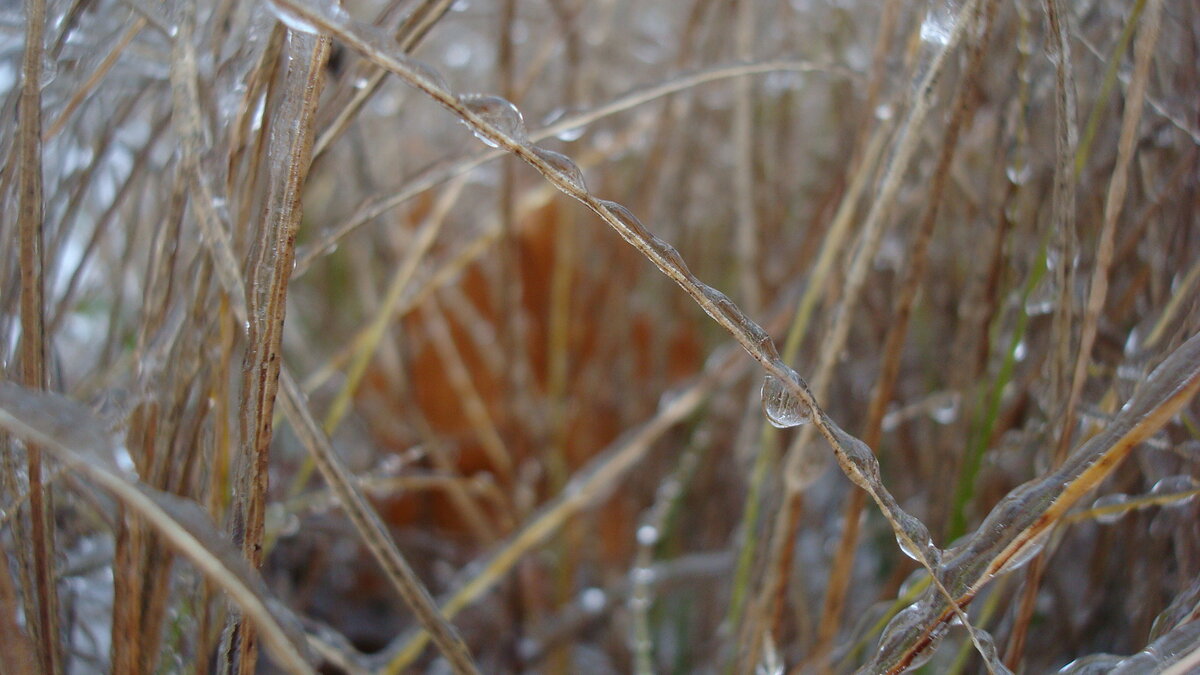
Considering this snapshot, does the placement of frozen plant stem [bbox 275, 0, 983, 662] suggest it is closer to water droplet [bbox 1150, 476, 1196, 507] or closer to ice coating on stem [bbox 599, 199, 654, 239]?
ice coating on stem [bbox 599, 199, 654, 239]

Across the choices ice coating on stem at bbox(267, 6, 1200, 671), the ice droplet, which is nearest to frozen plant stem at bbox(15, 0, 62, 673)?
ice coating on stem at bbox(267, 6, 1200, 671)

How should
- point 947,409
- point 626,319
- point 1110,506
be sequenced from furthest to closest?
point 626,319 → point 947,409 → point 1110,506

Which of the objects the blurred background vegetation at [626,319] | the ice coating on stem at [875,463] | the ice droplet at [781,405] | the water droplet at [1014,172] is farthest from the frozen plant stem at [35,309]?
the water droplet at [1014,172]

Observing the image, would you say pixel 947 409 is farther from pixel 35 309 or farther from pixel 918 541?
pixel 35 309

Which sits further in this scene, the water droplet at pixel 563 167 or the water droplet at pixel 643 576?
the water droplet at pixel 643 576

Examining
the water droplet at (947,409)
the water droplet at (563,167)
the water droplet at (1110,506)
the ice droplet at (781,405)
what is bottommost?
the water droplet at (1110,506)

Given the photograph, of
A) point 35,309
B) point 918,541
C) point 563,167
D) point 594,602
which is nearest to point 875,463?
point 918,541

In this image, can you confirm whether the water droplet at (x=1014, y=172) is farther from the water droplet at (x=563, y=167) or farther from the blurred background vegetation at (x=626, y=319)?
the water droplet at (x=563, y=167)
